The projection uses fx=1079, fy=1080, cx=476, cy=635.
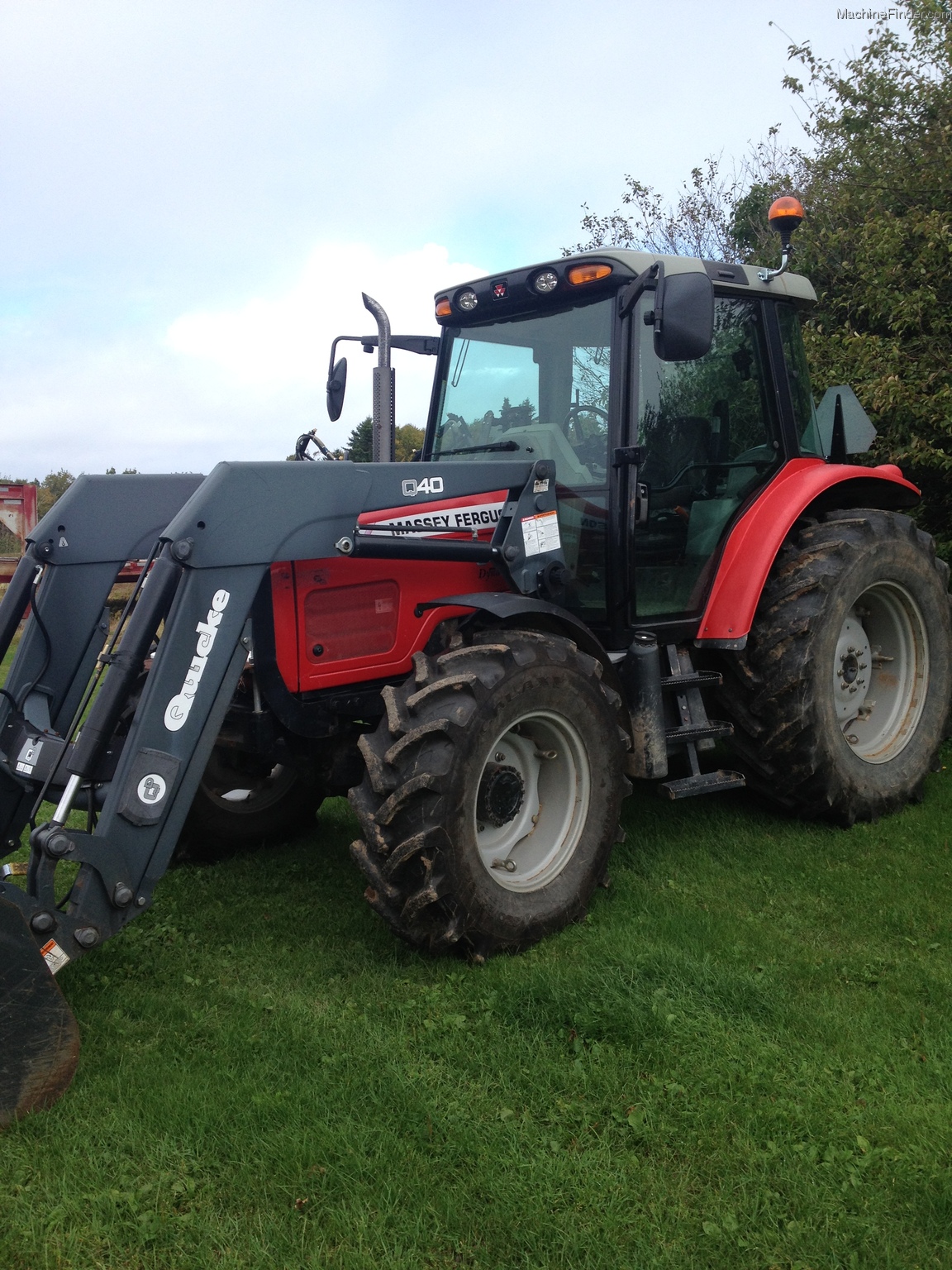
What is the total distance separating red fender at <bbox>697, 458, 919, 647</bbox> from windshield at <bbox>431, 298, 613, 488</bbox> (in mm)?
828

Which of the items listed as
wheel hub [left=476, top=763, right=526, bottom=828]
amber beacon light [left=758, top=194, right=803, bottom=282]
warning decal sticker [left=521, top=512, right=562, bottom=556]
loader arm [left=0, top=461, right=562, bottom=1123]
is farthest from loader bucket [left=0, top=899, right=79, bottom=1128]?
amber beacon light [left=758, top=194, right=803, bottom=282]

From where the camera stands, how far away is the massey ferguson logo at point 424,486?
13.2ft

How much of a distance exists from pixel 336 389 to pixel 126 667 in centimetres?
221

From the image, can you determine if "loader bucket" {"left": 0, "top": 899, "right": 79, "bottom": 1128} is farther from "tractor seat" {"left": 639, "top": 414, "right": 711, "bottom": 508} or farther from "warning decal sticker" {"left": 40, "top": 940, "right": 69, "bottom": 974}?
"tractor seat" {"left": 639, "top": 414, "right": 711, "bottom": 508}

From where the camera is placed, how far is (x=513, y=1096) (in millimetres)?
2902

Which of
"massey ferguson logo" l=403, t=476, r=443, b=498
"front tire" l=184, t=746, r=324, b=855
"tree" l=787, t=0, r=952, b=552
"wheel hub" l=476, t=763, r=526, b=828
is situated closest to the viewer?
"wheel hub" l=476, t=763, r=526, b=828

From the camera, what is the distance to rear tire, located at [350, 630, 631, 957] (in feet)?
11.4

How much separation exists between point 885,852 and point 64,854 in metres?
3.46

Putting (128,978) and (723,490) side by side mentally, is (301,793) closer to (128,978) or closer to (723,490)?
(128,978)

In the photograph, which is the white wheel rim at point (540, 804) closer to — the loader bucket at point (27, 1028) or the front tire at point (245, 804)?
the front tire at point (245, 804)

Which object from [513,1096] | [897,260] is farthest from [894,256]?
[513,1096]

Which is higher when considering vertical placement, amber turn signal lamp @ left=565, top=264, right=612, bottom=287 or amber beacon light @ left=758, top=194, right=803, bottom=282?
amber beacon light @ left=758, top=194, right=803, bottom=282

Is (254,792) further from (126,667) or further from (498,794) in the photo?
(126,667)

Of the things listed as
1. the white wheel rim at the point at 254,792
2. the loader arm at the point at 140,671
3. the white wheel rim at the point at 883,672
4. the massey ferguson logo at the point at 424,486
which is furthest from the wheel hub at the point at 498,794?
the white wheel rim at the point at 883,672
